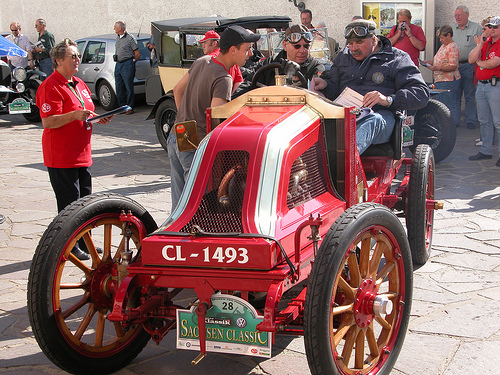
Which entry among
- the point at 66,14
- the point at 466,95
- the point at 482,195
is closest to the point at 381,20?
the point at 466,95

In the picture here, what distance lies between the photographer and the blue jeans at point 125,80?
14.2m

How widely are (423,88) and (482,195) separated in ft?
7.87

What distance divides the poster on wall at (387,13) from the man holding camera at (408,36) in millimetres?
595

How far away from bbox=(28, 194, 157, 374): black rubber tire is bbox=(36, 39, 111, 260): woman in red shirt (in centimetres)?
170

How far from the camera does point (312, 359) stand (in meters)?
2.75

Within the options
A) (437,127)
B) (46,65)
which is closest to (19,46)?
(46,65)

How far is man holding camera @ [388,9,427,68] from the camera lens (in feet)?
34.9

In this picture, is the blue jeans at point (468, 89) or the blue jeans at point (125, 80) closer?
the blue jeans at point (468, 89)

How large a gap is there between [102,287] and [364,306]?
4.63 ft

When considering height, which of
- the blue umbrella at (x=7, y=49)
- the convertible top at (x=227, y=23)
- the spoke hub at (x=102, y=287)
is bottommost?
the spoke hub at (x=102, y=287)

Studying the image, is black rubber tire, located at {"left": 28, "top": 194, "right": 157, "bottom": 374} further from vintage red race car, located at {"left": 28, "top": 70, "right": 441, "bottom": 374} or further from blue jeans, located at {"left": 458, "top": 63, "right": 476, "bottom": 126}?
blue jeans, located at {"left": 458, "top": 63, "right": 476, "bottom": 126}

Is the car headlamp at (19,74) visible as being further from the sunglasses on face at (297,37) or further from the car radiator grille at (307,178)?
the car radiator grille at (307,178)

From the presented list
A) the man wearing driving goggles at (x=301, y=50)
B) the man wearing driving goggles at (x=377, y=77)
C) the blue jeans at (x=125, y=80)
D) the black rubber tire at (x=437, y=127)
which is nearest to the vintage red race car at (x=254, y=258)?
the man wearing driving goggles at (x=377, y=77)

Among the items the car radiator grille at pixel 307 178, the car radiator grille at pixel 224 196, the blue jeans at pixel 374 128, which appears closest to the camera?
the car radiator grille at pixel 224 196
